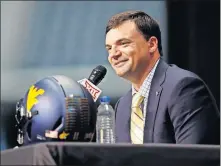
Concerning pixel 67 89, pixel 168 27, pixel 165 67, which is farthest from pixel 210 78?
A: pixel 67 89

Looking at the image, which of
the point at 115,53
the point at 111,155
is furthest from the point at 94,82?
the point at 111,155

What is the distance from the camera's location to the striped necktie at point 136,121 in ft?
12.4

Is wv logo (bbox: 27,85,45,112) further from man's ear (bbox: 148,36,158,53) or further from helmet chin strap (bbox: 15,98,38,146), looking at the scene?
man's ear (bbox: 148,36,158,53)

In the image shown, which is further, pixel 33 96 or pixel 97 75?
pixel 97 75

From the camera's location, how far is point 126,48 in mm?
3820

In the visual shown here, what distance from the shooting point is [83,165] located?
281 cm

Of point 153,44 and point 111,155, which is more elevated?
point 153,44

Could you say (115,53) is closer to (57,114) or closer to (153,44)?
(153,44)

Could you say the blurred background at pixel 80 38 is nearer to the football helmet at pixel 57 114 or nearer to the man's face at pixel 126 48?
the man's face at pixel 126 48

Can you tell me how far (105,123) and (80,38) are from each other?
675 centimetres

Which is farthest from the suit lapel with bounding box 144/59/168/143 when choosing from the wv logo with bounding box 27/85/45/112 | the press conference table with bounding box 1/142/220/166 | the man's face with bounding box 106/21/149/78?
the press conference table with bounding box 1/142/220/166

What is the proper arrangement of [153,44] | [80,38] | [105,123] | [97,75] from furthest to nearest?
[80,38]
[153,44]
[97,75]
[105,123]

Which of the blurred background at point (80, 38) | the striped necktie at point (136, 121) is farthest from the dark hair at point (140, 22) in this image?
the blurred background at point (80, 38)

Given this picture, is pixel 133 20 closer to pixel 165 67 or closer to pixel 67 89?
pixel 165 67
